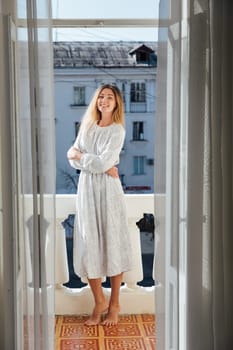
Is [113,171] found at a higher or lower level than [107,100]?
lower

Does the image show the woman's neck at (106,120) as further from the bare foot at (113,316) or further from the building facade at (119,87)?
the bare foot at (113,316)

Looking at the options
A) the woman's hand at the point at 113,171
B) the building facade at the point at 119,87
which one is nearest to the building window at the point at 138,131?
A: the building facade at the point at 119,87

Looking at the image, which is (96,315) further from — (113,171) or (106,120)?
(106,120)

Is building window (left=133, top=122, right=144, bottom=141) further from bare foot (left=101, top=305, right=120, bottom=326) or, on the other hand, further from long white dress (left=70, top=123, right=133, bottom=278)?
bare foot (left=101, top=305, right=120, bottom=326)

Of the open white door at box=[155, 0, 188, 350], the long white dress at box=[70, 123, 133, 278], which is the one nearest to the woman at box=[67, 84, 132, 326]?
the long white dress at box=[70, 123, 133, 278]

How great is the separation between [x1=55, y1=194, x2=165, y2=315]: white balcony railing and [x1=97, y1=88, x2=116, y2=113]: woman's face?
57cm

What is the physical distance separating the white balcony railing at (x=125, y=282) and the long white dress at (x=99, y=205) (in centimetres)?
11

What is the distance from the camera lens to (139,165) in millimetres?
2936

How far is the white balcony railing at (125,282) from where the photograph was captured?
3.02 meters

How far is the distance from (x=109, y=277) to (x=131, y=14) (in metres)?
1.60

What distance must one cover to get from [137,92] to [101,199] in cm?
71

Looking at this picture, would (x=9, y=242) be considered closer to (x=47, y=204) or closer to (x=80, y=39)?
(x=47, y=204)

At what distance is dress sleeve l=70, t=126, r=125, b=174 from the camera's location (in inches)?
113

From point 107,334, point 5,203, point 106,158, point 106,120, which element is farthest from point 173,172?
point 107,334
